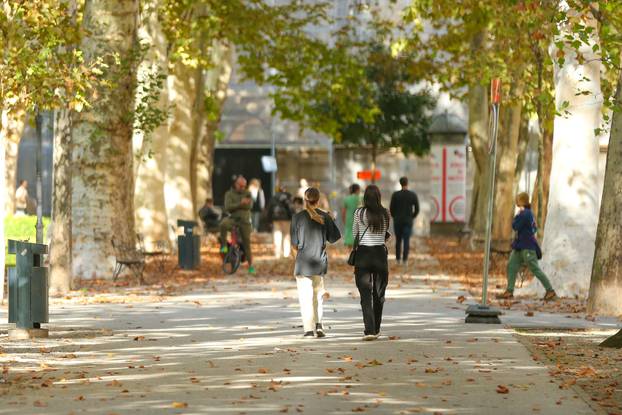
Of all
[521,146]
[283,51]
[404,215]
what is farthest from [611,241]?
[521,146]

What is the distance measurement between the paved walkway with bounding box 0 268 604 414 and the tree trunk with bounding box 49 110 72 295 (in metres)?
3.37

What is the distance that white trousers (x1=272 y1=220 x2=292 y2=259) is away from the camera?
120 ft

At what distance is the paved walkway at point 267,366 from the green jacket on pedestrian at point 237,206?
947 centimetres

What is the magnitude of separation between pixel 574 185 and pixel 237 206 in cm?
840

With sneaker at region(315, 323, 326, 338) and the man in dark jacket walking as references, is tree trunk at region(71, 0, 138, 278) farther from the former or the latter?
sneaker at region(315, 323, 326, 338)

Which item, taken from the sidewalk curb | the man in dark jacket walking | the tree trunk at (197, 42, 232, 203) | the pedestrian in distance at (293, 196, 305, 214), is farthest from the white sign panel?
the sidewalk curb

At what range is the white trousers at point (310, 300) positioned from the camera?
57.9 ft

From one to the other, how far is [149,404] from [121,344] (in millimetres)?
5226

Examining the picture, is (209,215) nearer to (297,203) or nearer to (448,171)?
(297,203)

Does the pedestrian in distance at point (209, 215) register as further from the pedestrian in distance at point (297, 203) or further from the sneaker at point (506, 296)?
the sneaker at point (506, 296)

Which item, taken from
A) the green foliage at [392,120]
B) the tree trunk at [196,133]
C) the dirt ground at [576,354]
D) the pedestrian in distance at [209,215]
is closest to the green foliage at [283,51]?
the tree trunk at [196,133]

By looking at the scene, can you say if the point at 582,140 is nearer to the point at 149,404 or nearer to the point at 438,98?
the point at 149,404

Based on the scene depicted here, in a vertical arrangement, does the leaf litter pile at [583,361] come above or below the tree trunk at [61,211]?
below

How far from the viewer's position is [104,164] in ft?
95.8
